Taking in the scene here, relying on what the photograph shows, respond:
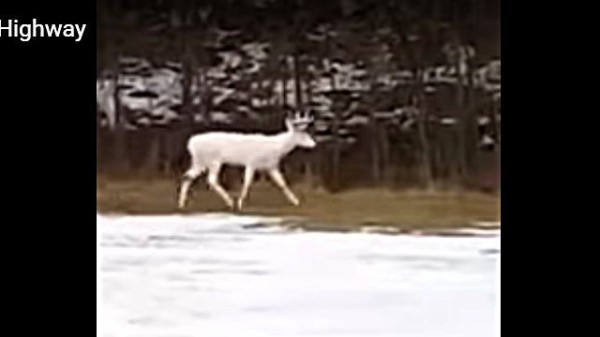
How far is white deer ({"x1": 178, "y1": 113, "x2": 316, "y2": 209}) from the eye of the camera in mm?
2156

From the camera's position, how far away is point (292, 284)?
215 cm

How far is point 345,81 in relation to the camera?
7.10 ft

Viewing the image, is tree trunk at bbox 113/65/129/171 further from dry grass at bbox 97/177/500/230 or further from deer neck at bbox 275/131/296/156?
deer neck at bbox 275/131/296/156

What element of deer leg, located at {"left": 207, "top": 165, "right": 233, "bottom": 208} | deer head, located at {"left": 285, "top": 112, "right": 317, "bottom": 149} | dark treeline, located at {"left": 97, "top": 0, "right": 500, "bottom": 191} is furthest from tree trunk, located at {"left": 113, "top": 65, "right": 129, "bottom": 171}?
deer head, located at {"left": 285, "top": 112, "right": 317, "bottom": 149}

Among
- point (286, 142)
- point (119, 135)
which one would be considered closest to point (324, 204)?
point (286, 142)

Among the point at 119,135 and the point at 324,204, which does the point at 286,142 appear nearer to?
the point at 324,204

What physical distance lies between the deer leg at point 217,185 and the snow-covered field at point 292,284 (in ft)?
0.11

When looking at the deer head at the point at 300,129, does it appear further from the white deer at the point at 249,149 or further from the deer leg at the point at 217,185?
the deer leg at the point at 217,185

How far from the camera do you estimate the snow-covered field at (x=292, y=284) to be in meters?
2.13

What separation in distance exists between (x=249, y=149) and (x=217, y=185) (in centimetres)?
7

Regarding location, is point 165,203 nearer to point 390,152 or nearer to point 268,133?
point 268,133

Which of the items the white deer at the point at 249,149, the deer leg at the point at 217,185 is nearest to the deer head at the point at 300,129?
the white deer at the point at 249,149

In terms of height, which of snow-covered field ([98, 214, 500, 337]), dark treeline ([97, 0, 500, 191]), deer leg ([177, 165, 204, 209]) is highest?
dark treeline ([97, 0, 500, 191])
